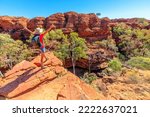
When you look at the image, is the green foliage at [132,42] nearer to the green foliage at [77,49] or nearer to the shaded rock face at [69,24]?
the shaded rock face at [69,24]

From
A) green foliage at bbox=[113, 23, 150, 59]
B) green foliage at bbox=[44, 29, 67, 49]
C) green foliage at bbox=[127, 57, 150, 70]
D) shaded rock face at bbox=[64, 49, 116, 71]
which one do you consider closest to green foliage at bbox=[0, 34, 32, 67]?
green foliage at bbox=[44, 29, 67, 49]

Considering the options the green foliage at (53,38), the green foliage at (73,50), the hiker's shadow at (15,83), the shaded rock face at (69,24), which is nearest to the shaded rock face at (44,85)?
the hiker's shadow at (15,83)

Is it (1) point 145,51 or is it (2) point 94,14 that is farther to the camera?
(2) point 94,14

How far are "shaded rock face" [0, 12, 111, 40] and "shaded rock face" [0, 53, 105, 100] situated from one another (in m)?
37.6

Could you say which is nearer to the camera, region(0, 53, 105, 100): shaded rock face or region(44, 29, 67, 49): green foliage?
region(0, 53, 105, 100): shaded rock face

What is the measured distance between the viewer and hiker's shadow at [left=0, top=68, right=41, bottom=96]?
28.3 ft

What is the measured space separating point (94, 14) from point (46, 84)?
4244 centimetres

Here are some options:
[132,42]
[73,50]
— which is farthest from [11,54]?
[132,42]

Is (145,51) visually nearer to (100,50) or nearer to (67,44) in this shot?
(100,50)

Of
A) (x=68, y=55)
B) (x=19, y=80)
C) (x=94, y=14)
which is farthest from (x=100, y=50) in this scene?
(x=19, y=80)

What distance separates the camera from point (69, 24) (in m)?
49.2

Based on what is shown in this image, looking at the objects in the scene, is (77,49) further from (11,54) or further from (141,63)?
(141,63)

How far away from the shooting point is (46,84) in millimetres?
8859

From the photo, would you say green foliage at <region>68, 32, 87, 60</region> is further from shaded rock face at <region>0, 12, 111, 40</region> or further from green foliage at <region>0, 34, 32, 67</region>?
shaded rock face at <region>0, 12, 111, 40</region>
